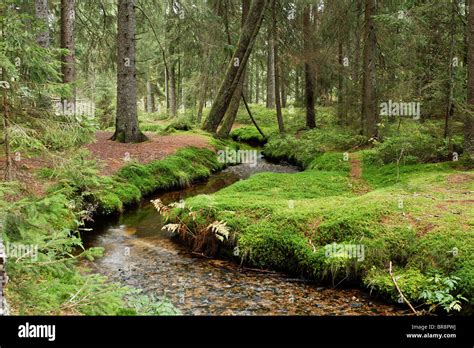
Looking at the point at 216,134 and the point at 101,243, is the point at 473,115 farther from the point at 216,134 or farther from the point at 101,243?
the point at 216,134

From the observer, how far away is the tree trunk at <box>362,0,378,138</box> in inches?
581

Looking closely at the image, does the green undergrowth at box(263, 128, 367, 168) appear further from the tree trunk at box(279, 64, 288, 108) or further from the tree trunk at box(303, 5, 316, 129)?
the tree trunk at box(279, 64, 288, 108)

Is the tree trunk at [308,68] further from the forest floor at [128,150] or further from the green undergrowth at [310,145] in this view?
the forest floor at [128,150]

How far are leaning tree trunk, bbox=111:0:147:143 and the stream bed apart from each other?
7908 millimetres

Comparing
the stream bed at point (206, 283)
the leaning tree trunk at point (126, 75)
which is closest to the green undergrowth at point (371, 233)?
the stream bed at point (206, 283)

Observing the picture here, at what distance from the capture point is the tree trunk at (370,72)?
14750 millimetres

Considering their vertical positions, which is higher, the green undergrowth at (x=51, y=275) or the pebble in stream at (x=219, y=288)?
the green undergrowth at (x=51, y=275)

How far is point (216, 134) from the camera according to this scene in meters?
21.7

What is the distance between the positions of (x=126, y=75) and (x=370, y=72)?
30.0ft

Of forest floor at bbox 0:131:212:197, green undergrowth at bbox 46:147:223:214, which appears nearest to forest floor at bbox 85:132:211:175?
forest floor at bbox 0:131:212:197

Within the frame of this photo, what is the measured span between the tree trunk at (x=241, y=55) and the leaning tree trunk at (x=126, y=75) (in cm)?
488

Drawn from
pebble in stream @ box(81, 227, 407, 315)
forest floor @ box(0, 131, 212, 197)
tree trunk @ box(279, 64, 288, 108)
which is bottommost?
pebble in stream @ box(81, 227, 407, 315)

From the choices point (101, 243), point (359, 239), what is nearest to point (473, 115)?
point (359, 239)
